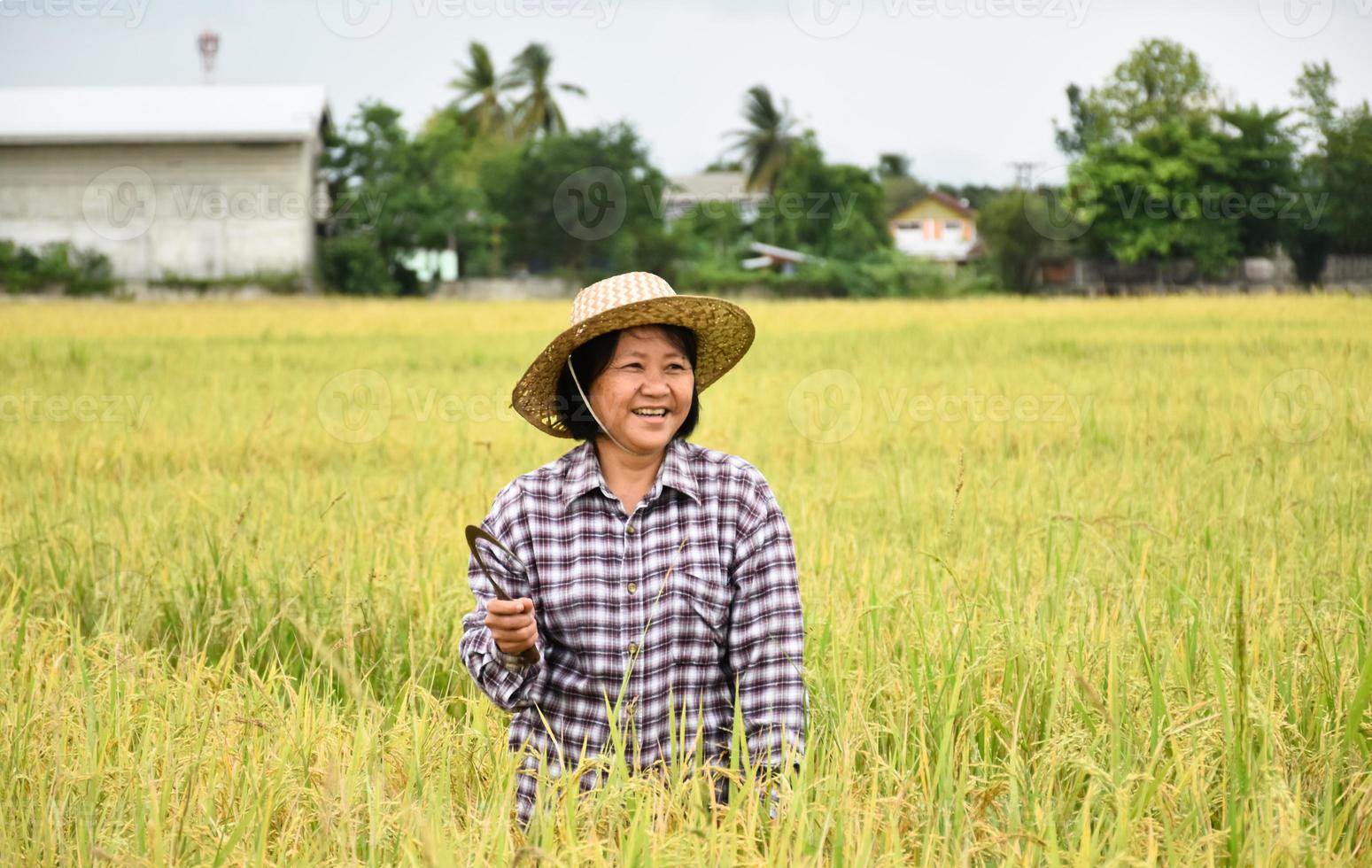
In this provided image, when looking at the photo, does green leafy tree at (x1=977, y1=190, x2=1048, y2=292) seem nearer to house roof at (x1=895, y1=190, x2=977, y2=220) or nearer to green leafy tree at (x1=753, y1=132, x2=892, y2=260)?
green leafy tree at (x1=753, y1=132, x2=892, y2=260)

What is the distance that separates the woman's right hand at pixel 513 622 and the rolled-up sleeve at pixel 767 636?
34 centimetres

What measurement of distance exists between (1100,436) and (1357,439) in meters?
1.13

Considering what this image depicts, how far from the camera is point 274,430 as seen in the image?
291 inches

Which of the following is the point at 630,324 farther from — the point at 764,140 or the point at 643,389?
the point at 764,140

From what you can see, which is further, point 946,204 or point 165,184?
point 946,204

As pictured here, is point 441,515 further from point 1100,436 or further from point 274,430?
point 1100,436

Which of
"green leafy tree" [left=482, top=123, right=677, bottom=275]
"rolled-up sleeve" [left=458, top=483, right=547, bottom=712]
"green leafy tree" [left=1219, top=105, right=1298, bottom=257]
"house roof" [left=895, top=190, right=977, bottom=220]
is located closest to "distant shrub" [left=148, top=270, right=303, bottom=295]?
"green leafy tree" [left=482, top=123, right=677, bottom=275]

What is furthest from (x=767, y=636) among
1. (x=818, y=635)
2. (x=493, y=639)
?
(x=818, y=635)

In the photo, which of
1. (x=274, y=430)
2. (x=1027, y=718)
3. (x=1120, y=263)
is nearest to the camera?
(x=1027, y=718)

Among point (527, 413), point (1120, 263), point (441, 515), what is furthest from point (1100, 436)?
point (1120, 263)

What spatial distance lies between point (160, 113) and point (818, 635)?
2620 cm

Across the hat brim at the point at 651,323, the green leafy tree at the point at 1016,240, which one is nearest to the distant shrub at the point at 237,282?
the green leafy tree at the point at 1016,240

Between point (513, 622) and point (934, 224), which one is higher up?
point (934, 224)

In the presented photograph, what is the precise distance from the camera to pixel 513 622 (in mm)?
1911
